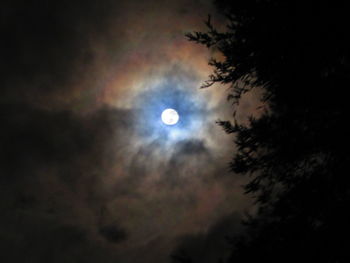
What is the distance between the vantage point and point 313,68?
5590 mm

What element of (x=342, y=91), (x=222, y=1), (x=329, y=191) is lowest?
(x=329, y=191)

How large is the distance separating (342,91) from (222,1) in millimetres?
2835

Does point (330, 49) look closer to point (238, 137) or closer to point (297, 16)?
point (297, 16)

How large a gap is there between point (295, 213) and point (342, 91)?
2.12 metres

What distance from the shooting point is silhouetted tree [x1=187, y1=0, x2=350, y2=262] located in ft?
17.3

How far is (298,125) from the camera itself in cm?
598

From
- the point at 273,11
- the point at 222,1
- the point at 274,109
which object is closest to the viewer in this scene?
the point at 273,11

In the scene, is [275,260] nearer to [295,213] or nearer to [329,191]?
[295,213]

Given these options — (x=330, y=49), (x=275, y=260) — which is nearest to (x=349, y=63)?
(x=330, y=49)

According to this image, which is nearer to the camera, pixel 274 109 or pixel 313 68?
pixel 313 68

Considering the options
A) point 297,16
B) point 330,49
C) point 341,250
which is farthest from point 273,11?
point 341,250

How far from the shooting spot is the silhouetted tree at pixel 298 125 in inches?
207

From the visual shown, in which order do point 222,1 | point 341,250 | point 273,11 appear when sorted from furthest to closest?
point 222,1 → point 273,11 → point 341,250

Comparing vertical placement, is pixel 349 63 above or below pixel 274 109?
below
